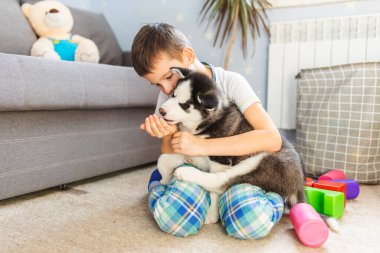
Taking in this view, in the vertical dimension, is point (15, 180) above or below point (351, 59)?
below

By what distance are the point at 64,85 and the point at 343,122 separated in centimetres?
158

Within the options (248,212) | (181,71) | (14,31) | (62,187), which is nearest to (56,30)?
(14,31)

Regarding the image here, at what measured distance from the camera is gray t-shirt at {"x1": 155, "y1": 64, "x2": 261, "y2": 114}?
1320 millimetres

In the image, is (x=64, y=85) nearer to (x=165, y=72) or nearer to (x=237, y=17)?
(x=165, y=72)

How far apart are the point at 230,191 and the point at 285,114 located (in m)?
1.43

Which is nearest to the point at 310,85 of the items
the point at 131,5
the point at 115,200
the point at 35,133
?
the point at 115,200

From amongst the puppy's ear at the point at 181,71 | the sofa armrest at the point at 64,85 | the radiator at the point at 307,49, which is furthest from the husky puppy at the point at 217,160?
the radiator at the point at 307,49

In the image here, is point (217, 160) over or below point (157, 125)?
below

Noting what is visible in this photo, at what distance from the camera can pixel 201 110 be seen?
123 cm

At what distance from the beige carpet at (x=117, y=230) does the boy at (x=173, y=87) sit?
12.2 inches

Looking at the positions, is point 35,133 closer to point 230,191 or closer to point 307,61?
point 230,191

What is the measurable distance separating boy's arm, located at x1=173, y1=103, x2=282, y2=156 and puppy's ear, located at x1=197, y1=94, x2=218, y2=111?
0.50 feet

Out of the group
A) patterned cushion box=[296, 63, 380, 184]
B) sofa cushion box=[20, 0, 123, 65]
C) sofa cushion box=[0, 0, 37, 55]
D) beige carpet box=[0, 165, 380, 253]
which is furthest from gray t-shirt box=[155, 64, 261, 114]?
sofa cushion box=[20, 0, 123, 65]

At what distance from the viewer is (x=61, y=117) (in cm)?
165
